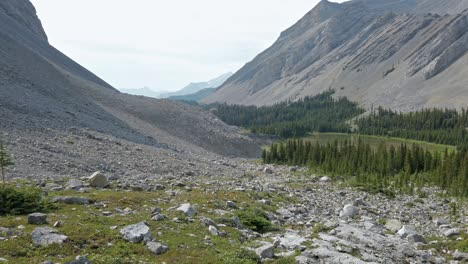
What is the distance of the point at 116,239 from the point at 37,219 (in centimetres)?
440

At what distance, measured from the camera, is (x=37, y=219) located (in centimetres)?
1900

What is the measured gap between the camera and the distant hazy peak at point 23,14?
135500 millimetres

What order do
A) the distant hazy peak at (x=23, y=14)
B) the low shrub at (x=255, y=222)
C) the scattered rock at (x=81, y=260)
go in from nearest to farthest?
the scattered rock at (x=81, y=260)
the low shrub at (x=255, y=222)
the distant hazy peak at (x=23, y=14)

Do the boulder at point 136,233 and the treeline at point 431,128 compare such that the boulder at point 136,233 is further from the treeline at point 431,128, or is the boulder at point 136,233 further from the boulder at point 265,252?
the treeline at point 431,128

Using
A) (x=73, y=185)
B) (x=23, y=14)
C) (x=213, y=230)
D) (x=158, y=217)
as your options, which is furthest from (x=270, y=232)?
(x=23, y=14)

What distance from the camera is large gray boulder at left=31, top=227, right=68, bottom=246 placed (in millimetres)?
16875

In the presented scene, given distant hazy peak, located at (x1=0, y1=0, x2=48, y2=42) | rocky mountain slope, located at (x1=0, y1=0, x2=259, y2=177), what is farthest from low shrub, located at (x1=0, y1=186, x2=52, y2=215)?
distant hazy peak, located at (x1=0, y1=0, x2=48, y2=42)

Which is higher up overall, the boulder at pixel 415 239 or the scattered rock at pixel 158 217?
the scattered rock at pixel 158 217

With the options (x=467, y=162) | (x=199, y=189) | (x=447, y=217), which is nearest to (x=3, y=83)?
(x=199, y=189)

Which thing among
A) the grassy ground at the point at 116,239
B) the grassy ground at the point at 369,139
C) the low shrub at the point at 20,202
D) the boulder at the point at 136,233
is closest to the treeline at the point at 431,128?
the grassy ground at the point at 369,139

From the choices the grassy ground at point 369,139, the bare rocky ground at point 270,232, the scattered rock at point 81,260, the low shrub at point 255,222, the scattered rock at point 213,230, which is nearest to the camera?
the scattered rock at point 81,260

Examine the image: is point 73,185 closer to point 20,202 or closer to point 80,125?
point 20,202

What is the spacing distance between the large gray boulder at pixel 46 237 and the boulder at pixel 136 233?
287cm

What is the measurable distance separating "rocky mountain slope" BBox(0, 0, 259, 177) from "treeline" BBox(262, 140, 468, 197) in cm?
2451
